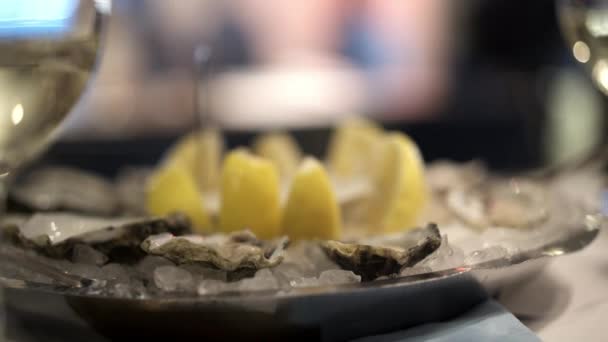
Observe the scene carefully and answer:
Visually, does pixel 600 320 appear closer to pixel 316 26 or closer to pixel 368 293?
pixel 368 293

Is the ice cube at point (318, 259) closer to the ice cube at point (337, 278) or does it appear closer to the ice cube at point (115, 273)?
the ice cube at point (337, 278)

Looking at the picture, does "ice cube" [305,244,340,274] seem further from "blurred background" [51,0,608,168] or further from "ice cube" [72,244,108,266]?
"blurred background" [51,0,608,168]

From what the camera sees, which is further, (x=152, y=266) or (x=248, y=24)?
(x=248, y=24)

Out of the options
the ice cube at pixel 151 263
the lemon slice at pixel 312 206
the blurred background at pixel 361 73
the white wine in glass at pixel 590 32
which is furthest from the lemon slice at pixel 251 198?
the blurred background at pixel 361 73

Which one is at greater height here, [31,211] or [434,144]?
[31,211]

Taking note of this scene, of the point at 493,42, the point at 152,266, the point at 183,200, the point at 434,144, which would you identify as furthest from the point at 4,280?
the point at 493,42

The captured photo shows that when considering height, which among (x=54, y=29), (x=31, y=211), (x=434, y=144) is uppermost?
(x=54, y=29)
